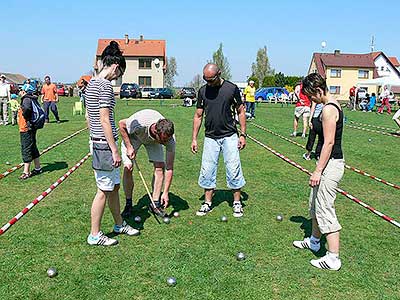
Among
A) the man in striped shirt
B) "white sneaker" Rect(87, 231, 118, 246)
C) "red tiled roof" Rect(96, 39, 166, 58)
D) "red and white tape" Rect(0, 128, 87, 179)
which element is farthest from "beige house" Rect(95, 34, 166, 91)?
"white sneaker" Rect(87, 231, 118, 246)

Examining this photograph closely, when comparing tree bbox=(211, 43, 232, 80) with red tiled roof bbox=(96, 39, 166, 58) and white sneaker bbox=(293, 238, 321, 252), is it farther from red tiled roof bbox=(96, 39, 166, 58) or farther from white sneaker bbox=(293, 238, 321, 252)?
white sneaker bbox=(293, 238, 321, 252)

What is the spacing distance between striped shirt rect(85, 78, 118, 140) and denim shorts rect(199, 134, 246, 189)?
1690 mm

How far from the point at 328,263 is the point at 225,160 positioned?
205 cm

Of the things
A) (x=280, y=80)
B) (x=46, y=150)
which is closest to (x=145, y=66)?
(x=280, y=80)

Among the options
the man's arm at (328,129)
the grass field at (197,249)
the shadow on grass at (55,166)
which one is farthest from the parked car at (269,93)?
the man's arm at (328,129)

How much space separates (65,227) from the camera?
5.46 metres

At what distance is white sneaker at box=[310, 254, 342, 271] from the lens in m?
4.39

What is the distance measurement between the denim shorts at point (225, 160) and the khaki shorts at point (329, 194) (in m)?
1.62

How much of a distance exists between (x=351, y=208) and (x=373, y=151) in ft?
19.6

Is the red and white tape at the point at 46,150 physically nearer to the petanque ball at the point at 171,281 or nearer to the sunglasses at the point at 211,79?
the sunglasses at the point at 211,79

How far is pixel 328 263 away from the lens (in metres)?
4.39

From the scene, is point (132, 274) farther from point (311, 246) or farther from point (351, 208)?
point (351, 208)

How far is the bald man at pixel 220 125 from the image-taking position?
5.67m

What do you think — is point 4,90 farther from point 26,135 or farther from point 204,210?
point 204,210
